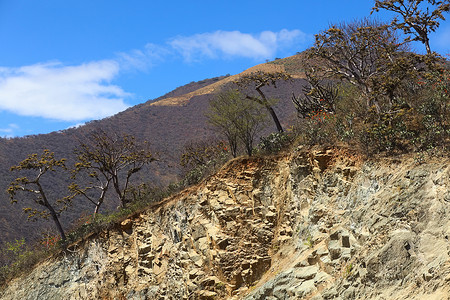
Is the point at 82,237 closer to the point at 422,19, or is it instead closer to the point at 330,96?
the point at 330,96

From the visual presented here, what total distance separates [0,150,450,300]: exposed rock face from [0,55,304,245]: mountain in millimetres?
20756

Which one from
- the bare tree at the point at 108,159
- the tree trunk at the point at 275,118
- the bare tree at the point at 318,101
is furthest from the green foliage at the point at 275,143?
the bare tree at the point at 108,159

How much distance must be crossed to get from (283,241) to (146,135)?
58.4 meters

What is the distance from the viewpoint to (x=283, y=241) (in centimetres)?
1384

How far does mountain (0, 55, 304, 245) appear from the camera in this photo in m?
44.5

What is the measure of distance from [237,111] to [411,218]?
10.2 m

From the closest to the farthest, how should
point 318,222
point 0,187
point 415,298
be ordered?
point 415,298, point 318,222, point 0,187

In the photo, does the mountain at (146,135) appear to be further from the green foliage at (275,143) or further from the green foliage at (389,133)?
the green foliage at (389,133)

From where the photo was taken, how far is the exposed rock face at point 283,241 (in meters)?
8.62

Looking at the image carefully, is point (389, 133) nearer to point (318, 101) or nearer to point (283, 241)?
point (283, 241)

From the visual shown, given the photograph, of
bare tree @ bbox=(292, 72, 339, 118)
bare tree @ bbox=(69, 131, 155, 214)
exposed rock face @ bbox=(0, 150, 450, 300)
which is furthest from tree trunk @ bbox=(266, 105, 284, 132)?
bare tree @ bbox=(69, 131, 155, 214)

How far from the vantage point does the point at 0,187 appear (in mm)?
49281

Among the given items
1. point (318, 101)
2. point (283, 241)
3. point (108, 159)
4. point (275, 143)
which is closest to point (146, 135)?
point (108, 159)

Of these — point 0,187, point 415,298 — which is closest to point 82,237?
point 415,298
